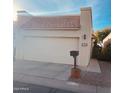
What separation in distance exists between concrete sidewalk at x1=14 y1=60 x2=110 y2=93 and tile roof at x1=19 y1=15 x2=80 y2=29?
0.35m

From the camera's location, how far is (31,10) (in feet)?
5.62

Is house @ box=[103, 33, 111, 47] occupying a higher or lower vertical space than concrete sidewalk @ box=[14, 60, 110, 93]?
higher

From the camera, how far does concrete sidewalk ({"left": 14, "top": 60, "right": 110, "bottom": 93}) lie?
161 centimetres

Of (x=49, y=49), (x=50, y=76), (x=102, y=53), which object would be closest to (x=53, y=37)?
(x=49, y=49)

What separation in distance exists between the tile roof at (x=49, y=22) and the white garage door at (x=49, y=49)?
0.11 metres

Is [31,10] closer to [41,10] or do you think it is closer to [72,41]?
[41,10]

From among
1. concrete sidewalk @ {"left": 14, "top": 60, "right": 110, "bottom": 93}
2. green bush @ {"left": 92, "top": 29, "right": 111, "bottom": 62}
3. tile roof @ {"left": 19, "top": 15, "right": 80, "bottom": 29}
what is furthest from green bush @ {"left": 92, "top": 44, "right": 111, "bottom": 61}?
tile roof @ {"left": 19, "top": 15, "right": 80, "bottom": 29}

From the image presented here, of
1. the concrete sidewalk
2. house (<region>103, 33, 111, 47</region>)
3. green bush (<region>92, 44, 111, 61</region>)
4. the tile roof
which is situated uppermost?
the tile roof

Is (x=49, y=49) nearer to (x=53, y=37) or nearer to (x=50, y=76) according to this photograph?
(x=53, y=37)

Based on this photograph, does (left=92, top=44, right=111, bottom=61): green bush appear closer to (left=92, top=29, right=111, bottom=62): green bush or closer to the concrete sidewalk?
(left=92, top=29, right=111, bottom=62): green bush

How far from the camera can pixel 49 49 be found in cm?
170

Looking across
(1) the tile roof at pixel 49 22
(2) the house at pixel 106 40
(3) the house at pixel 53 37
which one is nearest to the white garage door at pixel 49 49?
(3) the house at pixel 53 37

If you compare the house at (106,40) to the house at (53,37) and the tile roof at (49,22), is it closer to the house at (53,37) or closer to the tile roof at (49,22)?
the house at (53,37)
